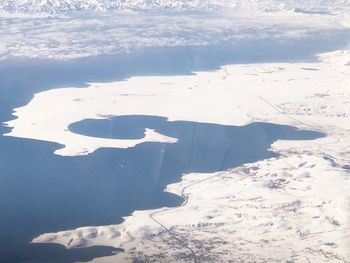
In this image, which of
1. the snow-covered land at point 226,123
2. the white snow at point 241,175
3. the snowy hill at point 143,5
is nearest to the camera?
the white snow at point 241,175

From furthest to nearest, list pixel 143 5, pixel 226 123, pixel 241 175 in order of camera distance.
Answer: pixel 143 5
pixel 226 123
pixel 241 175

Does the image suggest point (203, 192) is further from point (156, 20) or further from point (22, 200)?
point (156, 20)

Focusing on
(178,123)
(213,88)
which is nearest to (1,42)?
(213,88)

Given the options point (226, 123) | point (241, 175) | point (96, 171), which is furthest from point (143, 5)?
point (241, 175)

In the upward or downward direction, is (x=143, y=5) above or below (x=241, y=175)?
below

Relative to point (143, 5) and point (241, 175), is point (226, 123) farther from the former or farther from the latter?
point (143, 5)

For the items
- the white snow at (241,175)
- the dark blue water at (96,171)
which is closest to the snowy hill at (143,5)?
the white snow at (241,175)

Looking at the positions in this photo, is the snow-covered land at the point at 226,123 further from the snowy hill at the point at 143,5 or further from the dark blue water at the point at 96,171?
the snowy hill at the point at 143,5
